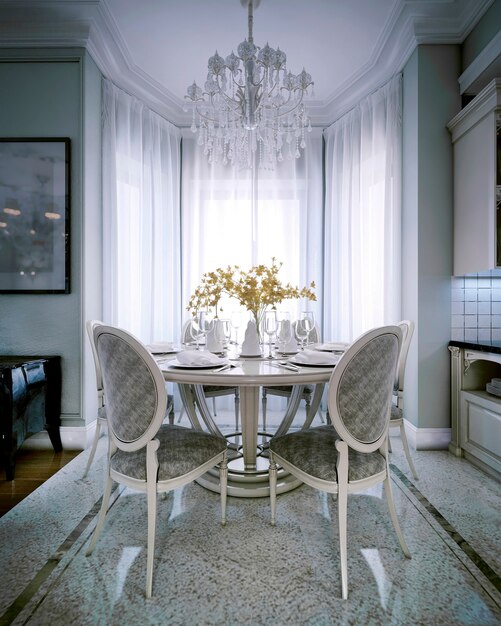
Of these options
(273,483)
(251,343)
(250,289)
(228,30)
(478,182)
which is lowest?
(273,483)

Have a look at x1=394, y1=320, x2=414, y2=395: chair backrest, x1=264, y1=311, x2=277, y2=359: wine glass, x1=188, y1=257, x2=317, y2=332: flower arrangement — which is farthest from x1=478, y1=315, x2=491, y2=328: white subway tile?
x1=264, y1=311, x2=277, y2=359: wine glass

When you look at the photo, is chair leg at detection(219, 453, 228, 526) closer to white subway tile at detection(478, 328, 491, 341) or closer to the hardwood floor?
the hardwood floor

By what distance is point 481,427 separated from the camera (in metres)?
2.52

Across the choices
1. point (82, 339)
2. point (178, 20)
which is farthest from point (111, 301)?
point (178, 20)

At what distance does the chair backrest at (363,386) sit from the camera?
1.45 meters

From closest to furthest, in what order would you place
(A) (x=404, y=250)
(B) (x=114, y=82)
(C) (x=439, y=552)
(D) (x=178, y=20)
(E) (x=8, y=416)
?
1. (C) (x=439, y=552)
2. (E) (x=8, y=416)
3. (D) (x=178, y=20)
4. (A) (x=404, y=250)
5. (B) (x=114, y=82)

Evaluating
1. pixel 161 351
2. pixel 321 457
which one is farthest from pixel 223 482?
pixel 161 351

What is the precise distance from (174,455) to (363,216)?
2.88 meters

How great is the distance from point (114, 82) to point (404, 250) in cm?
288

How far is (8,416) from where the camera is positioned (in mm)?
2445

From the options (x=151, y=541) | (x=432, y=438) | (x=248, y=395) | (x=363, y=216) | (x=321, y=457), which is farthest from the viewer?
(x=363, y=216)

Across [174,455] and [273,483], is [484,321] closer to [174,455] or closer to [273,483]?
[273,483]

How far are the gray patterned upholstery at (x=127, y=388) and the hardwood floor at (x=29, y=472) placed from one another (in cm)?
107

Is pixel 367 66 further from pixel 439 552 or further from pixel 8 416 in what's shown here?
pixel 8 416
